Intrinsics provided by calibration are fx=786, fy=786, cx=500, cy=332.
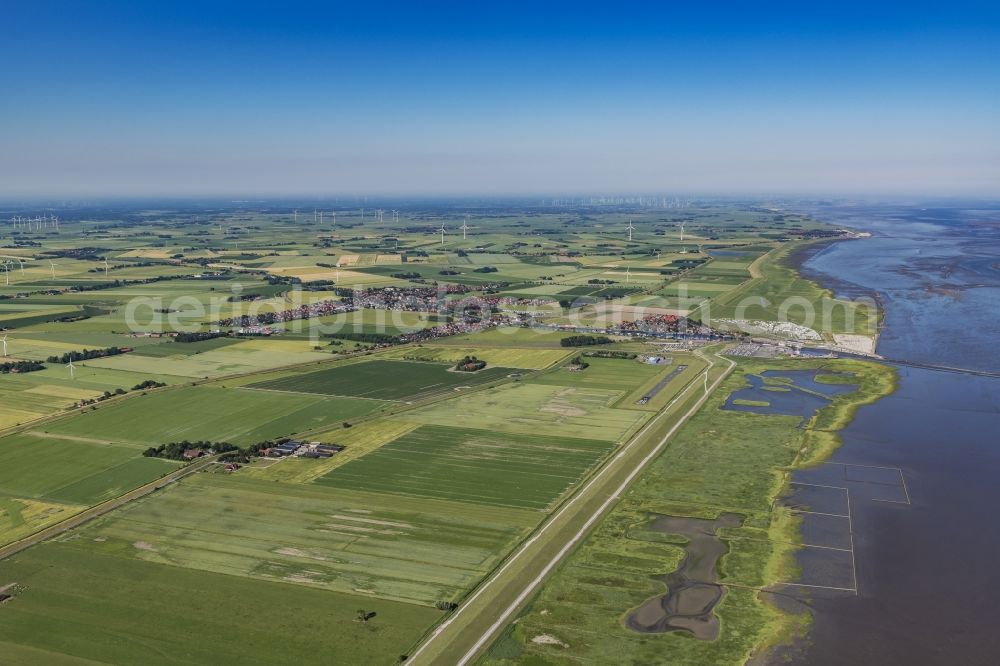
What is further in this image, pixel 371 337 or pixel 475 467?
pixel 371 337

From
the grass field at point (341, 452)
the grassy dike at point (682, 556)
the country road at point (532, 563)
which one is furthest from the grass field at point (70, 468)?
the grassy dike at point (682, 556)

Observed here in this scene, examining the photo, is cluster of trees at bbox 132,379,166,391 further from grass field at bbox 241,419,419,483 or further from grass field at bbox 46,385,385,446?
grass field at bbox 241,419,419,483

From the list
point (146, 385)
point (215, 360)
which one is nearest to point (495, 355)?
point (215, 360)

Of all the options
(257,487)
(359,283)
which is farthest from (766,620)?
(359,283)

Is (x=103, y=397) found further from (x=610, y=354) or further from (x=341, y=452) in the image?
(x=610, y=354)

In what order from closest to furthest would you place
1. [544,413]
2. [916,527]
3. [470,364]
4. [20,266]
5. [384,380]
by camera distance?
[916,527] < [544,413] < [384,380] < [470,364] < [20,266]

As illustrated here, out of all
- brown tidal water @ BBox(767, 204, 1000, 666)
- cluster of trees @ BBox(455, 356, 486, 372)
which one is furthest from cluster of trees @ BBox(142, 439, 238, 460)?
brown tidal water @ BBox(767, 204, 1000, 666)
